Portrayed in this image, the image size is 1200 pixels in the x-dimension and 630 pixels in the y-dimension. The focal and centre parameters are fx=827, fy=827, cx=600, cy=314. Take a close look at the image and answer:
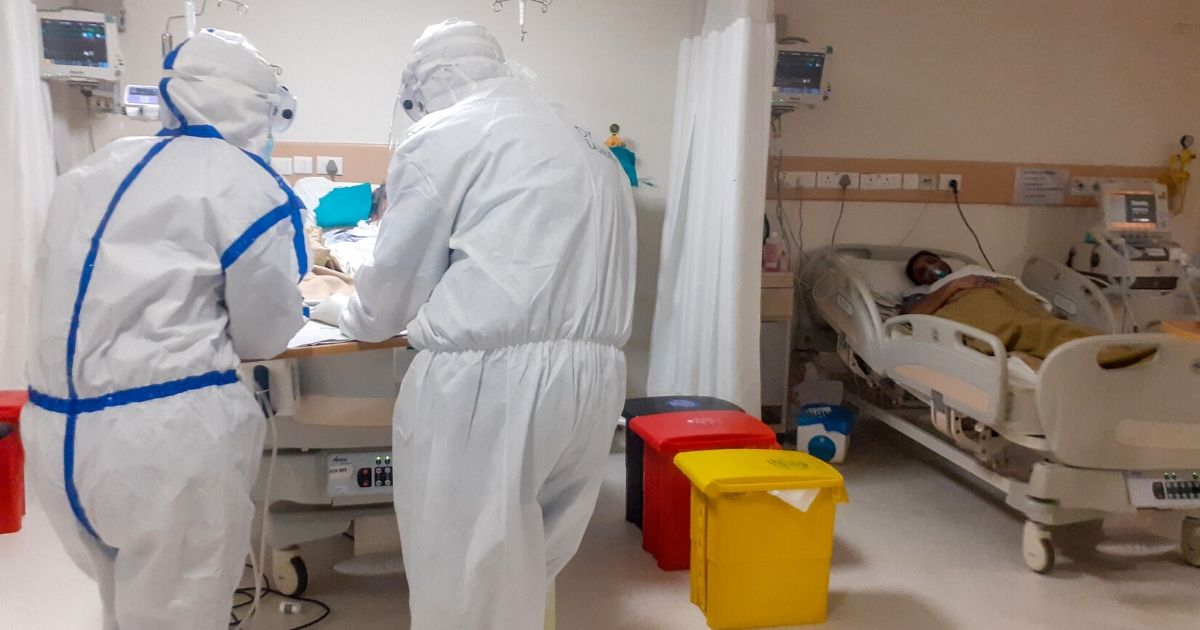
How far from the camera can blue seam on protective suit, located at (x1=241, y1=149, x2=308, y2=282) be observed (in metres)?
1.61

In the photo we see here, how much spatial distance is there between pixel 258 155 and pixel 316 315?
431mm

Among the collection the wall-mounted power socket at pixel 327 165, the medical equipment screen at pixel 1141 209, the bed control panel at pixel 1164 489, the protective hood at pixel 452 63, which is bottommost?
the bed control panel at pixel 1164 489

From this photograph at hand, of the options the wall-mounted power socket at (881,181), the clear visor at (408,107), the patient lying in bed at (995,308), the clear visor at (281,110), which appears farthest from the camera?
the wall-mounted power socket at (881,181)

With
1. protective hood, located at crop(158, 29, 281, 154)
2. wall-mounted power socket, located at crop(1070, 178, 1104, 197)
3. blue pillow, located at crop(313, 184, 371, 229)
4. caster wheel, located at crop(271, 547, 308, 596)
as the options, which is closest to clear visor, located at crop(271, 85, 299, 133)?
protective hood, located at crop(158, 29, 281, 154)

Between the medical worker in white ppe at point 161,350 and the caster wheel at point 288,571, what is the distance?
0.67 metres

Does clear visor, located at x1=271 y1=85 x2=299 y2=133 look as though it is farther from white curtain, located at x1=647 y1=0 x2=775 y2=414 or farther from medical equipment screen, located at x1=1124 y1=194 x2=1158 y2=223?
medical equipment screen, located at x1=1124 y1=194 x2=1158 y2=223

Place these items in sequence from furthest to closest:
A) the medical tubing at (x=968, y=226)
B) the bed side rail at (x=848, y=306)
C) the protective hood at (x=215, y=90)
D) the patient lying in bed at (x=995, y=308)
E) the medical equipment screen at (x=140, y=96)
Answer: the medical tubing at (x=968, y=226) → the bed side rail at (x=848, y=306) → the medical equipment screen at (x=140, y=96) → the patient lying in bed at (x=995, y=308) → the protective hood at (x=215, y=90)

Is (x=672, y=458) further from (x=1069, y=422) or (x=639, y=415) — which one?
(x=1069, y=422)

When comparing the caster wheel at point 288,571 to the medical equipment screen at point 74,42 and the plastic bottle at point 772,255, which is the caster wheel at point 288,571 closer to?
the medical equipment screen at point 74,42

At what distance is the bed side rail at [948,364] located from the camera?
249 centimetres

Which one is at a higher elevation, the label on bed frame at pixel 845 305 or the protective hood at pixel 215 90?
the protective hood at pixel 215 90

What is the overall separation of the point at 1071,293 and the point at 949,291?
2.44 feet

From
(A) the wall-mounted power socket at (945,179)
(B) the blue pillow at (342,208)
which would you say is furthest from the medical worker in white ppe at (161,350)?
(A) the wall-mounted power socket at (945,179)

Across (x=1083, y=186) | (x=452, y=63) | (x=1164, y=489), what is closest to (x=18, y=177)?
(x=452, y=63)
